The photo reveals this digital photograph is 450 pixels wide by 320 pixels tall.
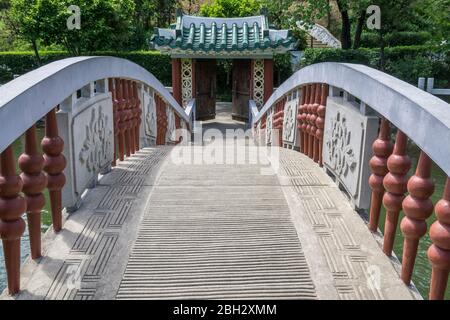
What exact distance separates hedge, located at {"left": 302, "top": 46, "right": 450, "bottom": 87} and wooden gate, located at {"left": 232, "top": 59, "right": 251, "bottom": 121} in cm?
445

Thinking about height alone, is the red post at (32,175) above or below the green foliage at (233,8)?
below

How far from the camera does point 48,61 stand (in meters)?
18.3

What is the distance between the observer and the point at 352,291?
2.10 metres

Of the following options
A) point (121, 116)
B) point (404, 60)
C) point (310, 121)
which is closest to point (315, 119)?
point (310, 121)

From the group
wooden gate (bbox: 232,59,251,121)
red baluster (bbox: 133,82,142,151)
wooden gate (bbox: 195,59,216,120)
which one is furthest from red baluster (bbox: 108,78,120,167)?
wooden gate (bbox: 232,59,251,121)

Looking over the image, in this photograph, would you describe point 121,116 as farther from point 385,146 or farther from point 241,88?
point 241,88

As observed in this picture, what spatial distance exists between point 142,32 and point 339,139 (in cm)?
1889

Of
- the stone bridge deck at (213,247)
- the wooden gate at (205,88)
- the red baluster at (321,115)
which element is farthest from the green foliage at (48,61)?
the stone bridge deck at (213,247)

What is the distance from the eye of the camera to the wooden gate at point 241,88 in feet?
43.1

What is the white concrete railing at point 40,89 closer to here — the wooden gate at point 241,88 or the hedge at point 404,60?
the wooden gate at point 241,88

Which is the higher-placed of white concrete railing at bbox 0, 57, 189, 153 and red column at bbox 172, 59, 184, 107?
white concrete railing at bbox 0, 57, 189, 153

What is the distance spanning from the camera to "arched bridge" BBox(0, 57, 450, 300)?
6.44 feet

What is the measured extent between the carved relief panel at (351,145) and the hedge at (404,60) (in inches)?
516

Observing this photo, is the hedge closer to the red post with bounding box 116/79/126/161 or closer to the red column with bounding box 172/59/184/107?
the red column with bounding box 172/59/184/107
